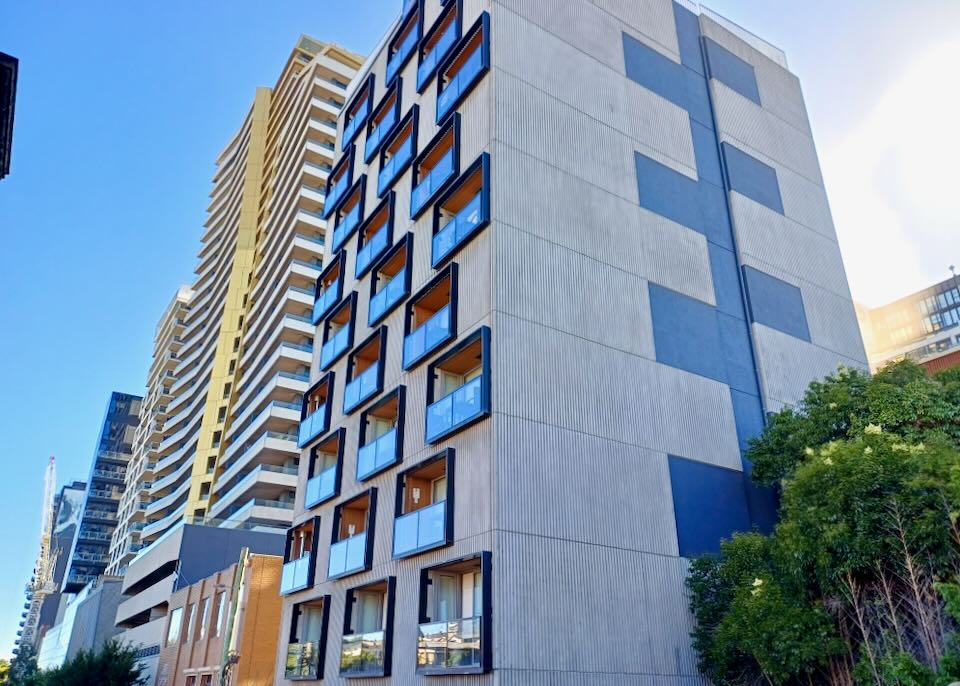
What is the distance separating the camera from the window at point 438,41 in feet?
94.1

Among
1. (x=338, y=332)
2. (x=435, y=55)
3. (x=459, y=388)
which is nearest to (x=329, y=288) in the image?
(x=338, y=332)

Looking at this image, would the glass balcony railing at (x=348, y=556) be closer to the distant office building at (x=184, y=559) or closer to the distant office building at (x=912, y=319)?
the distant office building at (x=184, y=559)

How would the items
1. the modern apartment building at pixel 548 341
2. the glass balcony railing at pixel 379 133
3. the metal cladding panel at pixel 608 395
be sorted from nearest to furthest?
the modern apartment building at pixel 548 341
the metal cladding panel at pixel 608 395
the glass balcony railing at pixel 379 133

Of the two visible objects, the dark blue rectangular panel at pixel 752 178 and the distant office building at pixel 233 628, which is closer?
the dark blue rectangular panel at pixel 752 178

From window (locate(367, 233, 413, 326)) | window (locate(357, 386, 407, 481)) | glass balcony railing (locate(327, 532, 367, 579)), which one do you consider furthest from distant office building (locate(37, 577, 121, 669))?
window (locate(367, 233, 413, 326))

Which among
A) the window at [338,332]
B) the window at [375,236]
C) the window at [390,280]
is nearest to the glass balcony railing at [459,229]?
the window at [390,280]

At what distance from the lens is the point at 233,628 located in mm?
34219

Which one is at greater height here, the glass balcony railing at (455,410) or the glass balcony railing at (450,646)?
the glass balcony railing at (455,410)

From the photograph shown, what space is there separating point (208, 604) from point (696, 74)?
34.3 m

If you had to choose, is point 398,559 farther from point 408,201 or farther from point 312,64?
point 312,64

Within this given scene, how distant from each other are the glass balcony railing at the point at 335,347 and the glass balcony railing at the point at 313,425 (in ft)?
6.59

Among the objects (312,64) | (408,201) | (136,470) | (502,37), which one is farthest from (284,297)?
(136,470)

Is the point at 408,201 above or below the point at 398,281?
above

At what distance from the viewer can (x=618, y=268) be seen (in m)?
24.6
